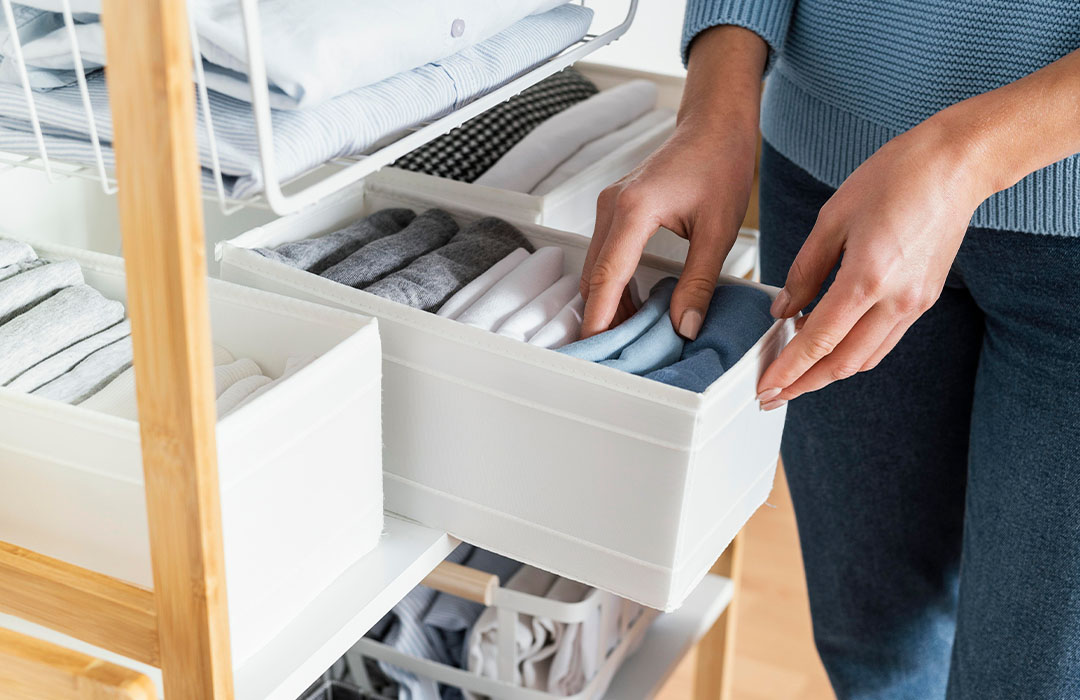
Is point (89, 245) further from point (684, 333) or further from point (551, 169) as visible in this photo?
point (684, 333)

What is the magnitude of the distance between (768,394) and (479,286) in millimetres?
212

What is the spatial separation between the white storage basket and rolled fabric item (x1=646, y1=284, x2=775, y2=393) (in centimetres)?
39

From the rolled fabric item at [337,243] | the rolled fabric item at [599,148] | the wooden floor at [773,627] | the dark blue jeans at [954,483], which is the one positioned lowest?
the wooden floor at [773,627]

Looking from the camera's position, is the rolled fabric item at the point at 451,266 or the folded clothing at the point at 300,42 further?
the rolled fabric item at the point at 451,266

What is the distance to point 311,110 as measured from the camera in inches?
22.3

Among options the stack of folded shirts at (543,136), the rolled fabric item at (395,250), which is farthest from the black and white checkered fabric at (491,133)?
the rolled fabric item at (395,250)

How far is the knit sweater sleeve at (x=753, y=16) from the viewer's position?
84 centimetres

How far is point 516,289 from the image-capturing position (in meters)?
0.72

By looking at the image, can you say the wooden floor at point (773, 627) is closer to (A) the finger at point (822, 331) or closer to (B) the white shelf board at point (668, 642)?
(B) the white shelf board at point (668, 642)

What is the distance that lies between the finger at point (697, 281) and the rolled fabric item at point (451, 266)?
0.15 m

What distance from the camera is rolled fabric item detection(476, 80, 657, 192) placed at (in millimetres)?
1022

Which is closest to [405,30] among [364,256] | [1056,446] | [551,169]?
[364,256]

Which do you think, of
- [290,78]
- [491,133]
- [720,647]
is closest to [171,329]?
[290,78]

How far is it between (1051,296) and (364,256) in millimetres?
498
